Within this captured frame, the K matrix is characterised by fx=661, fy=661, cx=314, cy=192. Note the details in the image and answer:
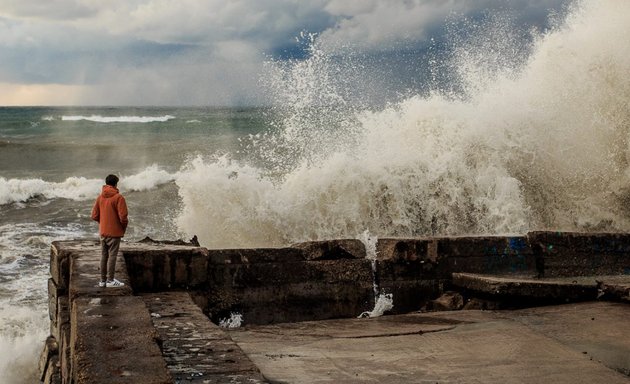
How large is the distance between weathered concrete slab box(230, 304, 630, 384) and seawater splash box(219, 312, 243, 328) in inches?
20.5

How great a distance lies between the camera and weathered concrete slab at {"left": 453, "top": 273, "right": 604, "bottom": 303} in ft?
18.4

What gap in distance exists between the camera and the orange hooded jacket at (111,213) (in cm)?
454

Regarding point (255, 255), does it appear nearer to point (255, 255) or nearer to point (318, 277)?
point (255, 255)

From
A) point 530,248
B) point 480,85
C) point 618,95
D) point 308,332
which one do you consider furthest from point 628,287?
point 480,85

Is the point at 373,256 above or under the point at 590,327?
above

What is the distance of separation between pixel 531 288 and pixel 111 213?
3.51 meters

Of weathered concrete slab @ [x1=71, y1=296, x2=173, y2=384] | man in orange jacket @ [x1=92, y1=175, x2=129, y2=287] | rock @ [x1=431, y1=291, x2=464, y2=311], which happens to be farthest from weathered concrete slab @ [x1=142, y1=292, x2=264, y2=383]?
rock @ [x1=431, y1=291, x2=464, y2=311]

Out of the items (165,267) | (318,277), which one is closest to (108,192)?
(165,267)

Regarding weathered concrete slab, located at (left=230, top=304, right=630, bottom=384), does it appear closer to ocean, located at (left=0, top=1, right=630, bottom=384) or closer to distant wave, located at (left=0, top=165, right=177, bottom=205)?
ocean, located at (left=0, top=1, right=630, bottom=384)

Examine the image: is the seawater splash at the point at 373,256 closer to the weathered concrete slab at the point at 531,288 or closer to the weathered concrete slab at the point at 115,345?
the weathered concrete slab at the point at 531,288

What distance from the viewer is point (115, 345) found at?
125 inches

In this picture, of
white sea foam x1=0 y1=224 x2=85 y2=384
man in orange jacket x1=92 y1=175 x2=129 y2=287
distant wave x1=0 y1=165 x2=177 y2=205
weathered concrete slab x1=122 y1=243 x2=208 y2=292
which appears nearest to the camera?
man in orange jacket x1=92 y1=175 x2=129 y2=287

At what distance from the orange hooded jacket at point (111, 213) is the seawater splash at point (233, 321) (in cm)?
148

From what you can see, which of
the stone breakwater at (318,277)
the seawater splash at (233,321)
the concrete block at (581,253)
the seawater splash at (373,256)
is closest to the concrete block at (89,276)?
the stone breakwater at (318,277)
